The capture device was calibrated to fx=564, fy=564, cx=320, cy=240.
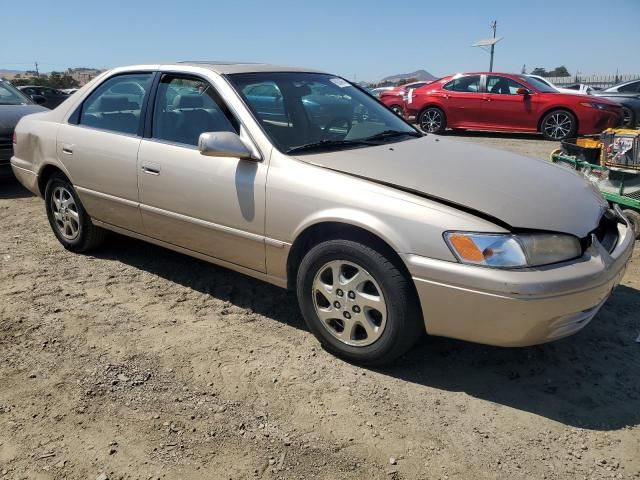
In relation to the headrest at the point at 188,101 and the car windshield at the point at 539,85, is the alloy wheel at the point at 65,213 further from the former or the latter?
the car windshield at the point at 539,85

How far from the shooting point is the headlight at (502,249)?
255cm

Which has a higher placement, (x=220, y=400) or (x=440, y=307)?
(x=440, y=307)

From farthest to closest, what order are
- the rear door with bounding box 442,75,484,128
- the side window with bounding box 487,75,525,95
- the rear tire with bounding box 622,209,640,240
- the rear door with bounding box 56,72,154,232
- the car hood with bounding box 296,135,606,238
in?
the rear door with bounding box 442,75,484,128 < the side window with bounding box 487,75,525,95 < the rear tire with bounding box 622,209,640,240 < the rear door with bounding box 56,72,154,232 < the car hood with bounding box 296,135,606,238

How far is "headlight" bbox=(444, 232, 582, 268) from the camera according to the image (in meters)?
2.55

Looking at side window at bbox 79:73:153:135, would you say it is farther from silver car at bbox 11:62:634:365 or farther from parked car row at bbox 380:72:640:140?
parked car row at bbox 380:72:640:140

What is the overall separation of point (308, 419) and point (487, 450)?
0.81 meters

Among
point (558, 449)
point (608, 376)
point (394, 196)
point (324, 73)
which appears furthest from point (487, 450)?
point (324, 73)

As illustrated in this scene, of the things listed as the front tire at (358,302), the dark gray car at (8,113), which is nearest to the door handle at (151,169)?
the front tire at (358,302)

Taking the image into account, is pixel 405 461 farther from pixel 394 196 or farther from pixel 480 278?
pixel 394 196

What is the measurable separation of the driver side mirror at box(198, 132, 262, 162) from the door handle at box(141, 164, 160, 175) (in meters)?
0.59

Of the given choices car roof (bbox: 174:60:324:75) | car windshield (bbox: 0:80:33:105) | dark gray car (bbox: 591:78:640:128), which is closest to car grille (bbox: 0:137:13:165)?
car windshield (bbox: 0:80:33:105)

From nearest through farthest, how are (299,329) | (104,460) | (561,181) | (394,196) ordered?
(104,460), (394,196), (561,181), (299,329)

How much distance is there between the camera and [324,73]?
168 inches

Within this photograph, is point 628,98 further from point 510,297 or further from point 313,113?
point 510,297
